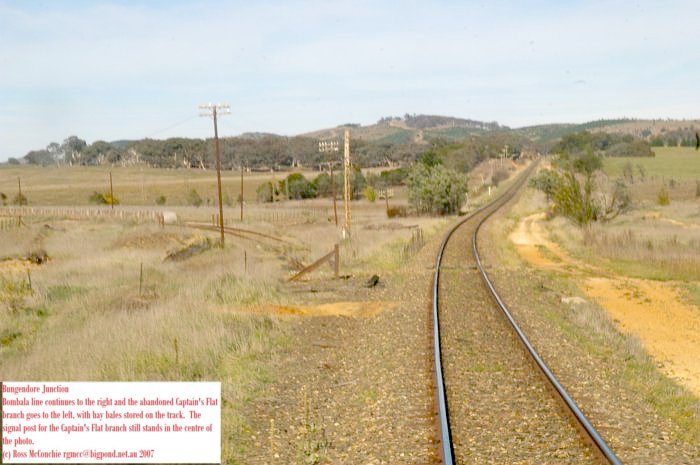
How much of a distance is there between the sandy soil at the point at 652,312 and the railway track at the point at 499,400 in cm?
311

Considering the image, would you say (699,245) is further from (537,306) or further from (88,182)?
(88,182)

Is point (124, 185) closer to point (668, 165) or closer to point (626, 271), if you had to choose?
point (668, 165)

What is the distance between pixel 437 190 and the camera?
62.4 meters

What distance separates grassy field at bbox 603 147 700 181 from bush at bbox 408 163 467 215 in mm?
67358

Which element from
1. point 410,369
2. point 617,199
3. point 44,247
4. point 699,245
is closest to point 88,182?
point 44,247

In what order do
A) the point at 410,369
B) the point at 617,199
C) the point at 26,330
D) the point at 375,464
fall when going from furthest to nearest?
the point at 617,199
the point at 26,330
the point at 410,369
the point at 375,464

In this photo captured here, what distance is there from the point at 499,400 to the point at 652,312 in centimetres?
1129

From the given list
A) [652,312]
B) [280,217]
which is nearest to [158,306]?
[652,312]

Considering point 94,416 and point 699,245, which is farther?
point 699,245

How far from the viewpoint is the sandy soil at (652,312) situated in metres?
13.7

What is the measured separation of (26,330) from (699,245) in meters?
29.5

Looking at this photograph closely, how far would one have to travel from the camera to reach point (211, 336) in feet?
42.7

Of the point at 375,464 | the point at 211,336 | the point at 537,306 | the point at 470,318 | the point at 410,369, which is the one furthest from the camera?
the point at 537,306

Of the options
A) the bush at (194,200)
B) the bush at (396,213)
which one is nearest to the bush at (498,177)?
the bush at (194,200)
